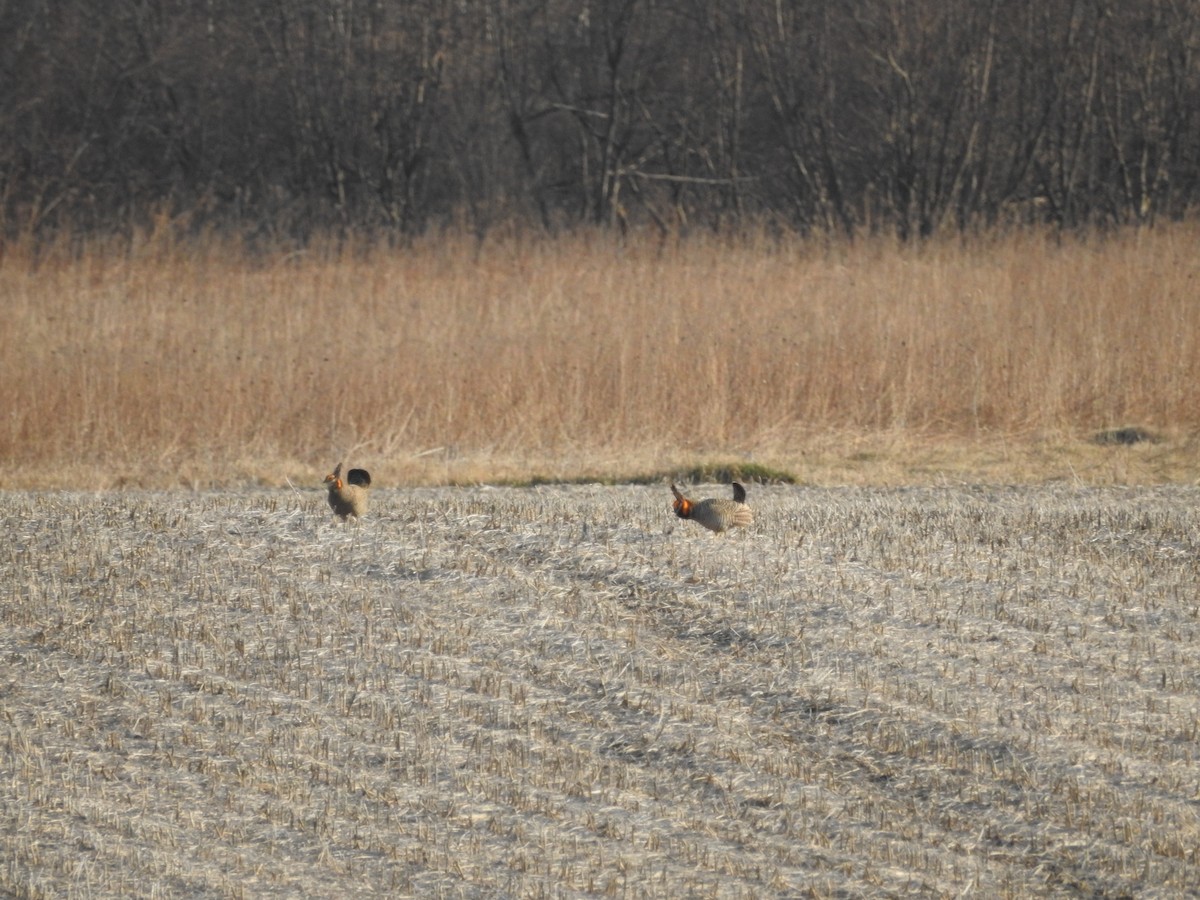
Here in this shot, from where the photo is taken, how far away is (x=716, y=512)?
7.98 meters

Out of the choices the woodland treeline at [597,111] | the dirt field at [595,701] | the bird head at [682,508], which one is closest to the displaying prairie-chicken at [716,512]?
the bird head at [682,508]

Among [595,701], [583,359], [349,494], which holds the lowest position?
[595,701]

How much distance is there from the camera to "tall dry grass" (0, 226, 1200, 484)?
12.1m

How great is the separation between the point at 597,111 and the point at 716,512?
19.2m

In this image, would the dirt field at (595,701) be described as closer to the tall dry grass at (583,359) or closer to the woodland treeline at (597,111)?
the tall dry grass at (583,359)

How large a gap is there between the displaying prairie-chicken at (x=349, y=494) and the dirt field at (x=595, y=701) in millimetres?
150

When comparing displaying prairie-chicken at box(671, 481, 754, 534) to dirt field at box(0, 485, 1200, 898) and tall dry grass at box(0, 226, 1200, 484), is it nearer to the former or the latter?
dirt field at box(0, 485, 1200, 898)

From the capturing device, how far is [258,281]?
52.1 ft

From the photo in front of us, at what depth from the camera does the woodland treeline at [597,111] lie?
73.4 feet

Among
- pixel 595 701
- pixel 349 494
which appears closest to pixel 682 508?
pixel 349 494

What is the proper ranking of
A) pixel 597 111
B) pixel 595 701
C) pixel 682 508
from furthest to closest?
pixel 597 111 < pixel 682 508 < pixel 595 701

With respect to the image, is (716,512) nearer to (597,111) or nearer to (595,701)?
(595,701)

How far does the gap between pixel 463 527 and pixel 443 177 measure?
62.5ft

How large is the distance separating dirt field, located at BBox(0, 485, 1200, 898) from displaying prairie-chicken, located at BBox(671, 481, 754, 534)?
0.12m
